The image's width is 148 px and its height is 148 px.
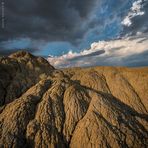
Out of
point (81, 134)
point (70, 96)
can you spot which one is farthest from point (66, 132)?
point (70, 96)

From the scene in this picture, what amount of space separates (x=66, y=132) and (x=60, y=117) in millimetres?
3139

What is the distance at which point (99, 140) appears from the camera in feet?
170

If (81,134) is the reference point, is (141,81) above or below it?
above

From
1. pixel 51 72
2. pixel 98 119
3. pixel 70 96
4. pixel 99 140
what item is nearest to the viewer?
pixel 99 140

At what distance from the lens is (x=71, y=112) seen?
58.0m

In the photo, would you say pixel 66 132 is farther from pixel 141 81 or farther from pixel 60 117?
pixel 141 81

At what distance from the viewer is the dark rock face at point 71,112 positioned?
52094 millimetres

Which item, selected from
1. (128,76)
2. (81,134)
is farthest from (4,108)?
(128,76)

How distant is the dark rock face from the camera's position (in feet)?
171

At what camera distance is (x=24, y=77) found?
7412cm

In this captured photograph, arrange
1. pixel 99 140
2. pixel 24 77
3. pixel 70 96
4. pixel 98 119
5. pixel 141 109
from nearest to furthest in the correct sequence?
pixel 99 140 → pixel 98 119 → pixel 70 96 → pixel 141 109 → pixel 24 77

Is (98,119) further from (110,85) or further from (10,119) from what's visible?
(110,85)

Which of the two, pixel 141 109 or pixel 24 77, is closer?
pixel 141 109

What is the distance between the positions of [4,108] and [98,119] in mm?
15979
